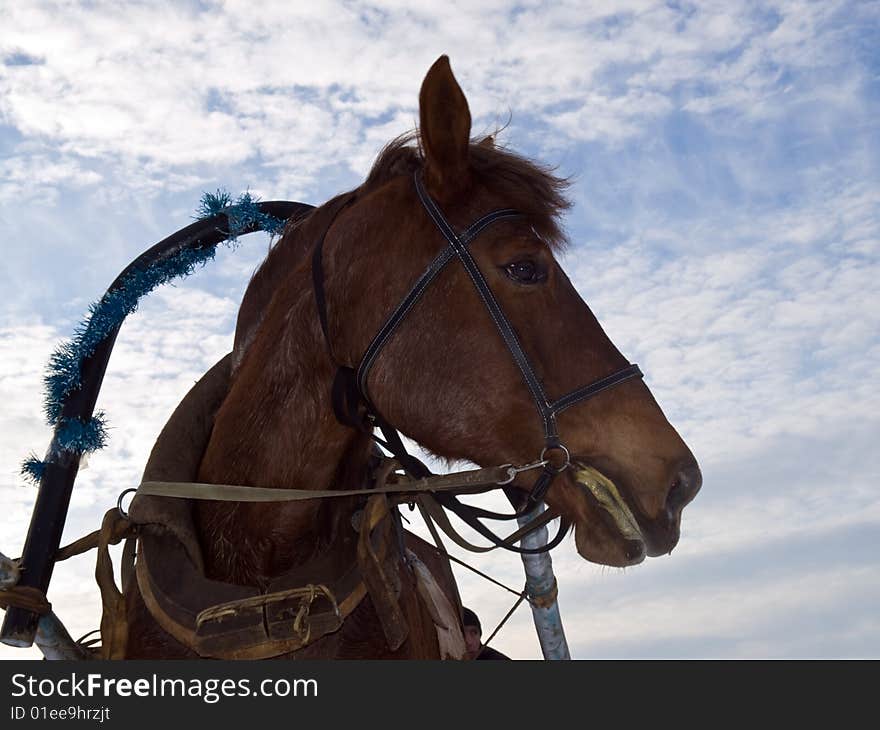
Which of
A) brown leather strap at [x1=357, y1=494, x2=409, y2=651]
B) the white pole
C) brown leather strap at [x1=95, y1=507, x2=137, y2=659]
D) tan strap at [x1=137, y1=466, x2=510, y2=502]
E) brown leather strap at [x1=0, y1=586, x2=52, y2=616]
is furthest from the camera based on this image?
the white pole

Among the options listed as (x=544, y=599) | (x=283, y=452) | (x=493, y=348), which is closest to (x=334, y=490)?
(x=283, y=452)

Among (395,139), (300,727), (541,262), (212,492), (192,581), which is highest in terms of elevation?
(395,139)

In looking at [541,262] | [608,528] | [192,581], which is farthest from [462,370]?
[192,581]

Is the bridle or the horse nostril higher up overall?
the bridle

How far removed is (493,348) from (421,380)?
0.30 metres

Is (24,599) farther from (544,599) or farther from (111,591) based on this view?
(544,599)

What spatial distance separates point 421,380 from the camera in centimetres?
331

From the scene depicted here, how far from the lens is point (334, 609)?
346 cm

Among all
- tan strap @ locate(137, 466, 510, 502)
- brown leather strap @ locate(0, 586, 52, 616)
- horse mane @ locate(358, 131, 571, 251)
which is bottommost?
→ tan strap @ locate(137, 466, 510, 502)

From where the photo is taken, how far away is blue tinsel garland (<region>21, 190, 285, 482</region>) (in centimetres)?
457

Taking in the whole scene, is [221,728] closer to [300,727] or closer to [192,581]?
[300,727]

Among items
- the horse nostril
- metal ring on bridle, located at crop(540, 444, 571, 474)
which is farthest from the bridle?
the horse nostril

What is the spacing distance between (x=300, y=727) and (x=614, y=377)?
1730 mm

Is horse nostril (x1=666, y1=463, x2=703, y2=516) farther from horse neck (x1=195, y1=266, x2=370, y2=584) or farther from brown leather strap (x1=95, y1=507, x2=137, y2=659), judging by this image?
brown leather strap (x1=95, y1=507, x2=137, y2=659)
